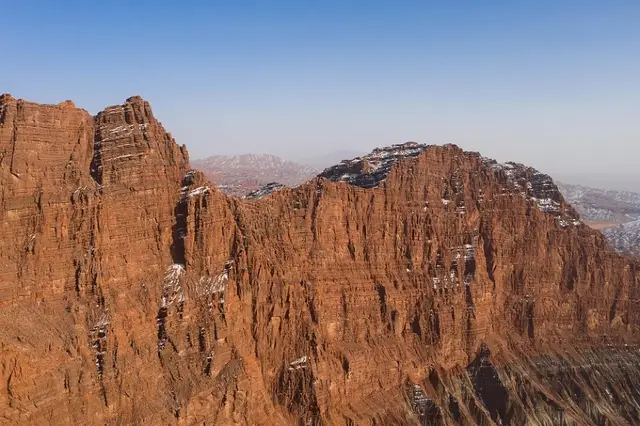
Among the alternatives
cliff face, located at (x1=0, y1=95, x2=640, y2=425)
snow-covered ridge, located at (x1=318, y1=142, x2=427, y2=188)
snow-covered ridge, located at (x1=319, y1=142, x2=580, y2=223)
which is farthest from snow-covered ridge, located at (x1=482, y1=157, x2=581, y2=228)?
snow-covered ridge, located at (x1=318, y1=142, x2=427, y2=188)

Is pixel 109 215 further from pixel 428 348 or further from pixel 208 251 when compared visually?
pixel 428 348

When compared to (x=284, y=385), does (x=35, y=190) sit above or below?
above

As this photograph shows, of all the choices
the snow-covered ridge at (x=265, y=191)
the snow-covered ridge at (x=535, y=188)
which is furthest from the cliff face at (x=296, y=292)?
the snow-covered ridge at (x=265, y=191)

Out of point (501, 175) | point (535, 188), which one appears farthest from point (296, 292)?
point (535, 188)

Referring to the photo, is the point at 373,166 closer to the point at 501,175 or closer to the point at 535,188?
the point at 501,175

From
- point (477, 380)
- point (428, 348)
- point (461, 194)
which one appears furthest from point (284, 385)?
point (461, 194)

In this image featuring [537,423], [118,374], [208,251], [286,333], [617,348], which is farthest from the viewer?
[617,348]

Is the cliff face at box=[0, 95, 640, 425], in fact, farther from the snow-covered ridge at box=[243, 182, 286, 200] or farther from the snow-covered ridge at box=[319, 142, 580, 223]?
the snow-covered ridge at box=[243, 182, 286, 200]
